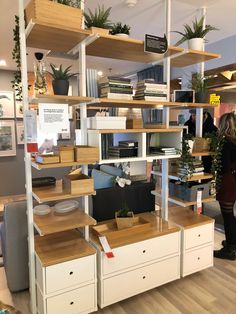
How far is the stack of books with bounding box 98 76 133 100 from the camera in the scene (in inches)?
81.4

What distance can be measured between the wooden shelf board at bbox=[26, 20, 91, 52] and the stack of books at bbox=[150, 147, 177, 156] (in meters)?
1.11

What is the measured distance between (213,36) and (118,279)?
338 centimetres

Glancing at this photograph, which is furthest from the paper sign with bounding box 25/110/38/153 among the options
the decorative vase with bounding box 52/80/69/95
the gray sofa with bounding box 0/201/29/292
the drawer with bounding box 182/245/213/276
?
the drawer with bounding box 182/245/213/276

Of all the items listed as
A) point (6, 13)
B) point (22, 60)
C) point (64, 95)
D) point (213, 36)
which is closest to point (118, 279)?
point (64, 95)

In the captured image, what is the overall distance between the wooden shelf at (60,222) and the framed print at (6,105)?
4.00 metres

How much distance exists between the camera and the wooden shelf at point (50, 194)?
182cm

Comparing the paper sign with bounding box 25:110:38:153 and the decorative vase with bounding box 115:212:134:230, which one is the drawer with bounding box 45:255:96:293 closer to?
the decorative vase with bounding box 115:212:134:230

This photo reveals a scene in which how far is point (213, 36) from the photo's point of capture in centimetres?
371

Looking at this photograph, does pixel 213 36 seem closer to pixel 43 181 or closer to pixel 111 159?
pixel 111 159

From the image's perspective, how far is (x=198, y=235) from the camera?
2531 millimetres

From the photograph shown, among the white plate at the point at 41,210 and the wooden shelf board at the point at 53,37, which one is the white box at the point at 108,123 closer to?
the wooden shelf board at the point at 53,37

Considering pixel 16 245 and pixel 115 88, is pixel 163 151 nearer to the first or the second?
pixel 115 88

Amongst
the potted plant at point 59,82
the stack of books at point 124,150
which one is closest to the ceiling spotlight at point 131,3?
the potted plant at point 59,82

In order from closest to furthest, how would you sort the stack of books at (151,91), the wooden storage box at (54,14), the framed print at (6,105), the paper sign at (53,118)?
the wooden storage box at (54,14), the paper sign at (53,118), the stack of books at (151,91), the framed print at (6,105)
